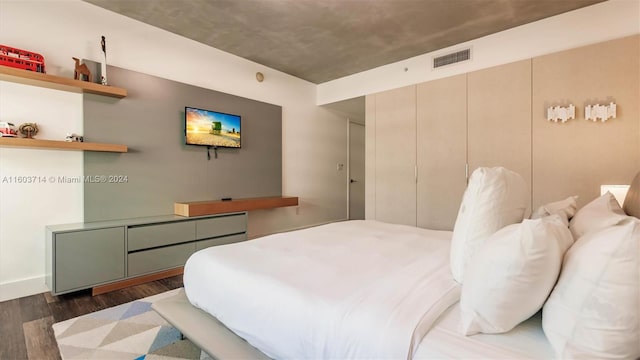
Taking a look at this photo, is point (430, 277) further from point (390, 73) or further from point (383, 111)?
point (390, 73)

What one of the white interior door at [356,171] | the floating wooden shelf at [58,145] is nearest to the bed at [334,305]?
the floating wooden shelf at [58,145]

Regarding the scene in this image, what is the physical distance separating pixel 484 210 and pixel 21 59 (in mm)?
3514

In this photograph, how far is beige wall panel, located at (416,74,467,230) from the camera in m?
3.58

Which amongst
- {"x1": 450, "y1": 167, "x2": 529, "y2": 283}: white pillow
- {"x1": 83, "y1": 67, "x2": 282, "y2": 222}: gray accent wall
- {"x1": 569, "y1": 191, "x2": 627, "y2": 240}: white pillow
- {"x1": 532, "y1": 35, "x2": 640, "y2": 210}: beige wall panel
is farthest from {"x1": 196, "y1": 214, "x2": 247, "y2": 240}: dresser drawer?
{"x1": 532, "y1": 35, "x2": 640, "y2": 210}: beige wall panel

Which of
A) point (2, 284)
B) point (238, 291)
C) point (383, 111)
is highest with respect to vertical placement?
point (383, 111)

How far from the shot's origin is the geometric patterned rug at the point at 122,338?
169cm

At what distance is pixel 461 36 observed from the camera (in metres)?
3.46

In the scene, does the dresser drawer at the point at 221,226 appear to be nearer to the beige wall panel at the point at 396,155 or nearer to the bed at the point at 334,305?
the bed at the point at 334,305

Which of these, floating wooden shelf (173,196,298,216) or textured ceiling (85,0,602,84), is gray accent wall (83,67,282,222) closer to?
floating wooden shelf (173,196,298,216)

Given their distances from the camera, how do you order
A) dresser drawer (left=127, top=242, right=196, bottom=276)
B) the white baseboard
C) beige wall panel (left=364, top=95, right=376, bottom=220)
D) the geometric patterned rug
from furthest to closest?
beige wall panel (left=364, top=95, right=376, bottom=220) → dresser drawer (left=127, top=242, right=196, bottom=276) → the white baseboard → the geometric patterned rug

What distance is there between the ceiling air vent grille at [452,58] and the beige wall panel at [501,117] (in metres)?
0.28

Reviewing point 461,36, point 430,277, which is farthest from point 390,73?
point 430,277

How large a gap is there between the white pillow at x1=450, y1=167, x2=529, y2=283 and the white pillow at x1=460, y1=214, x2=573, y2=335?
23cm

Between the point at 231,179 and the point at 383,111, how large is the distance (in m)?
2.39
